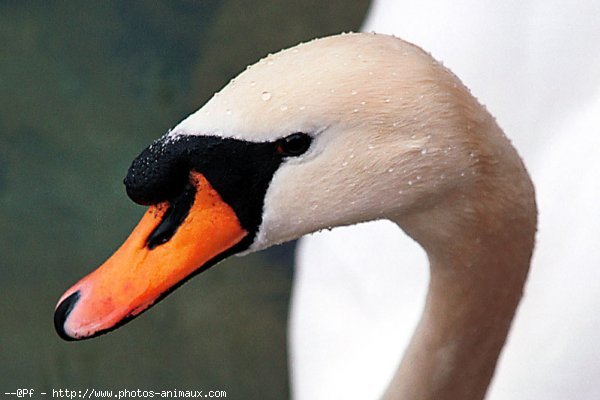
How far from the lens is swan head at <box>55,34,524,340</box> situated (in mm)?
1122

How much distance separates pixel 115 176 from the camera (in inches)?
118

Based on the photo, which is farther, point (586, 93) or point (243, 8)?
point (243, 8)

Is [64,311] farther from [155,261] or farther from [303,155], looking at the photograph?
[303,155]

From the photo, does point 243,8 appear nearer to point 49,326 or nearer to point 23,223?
point 23,223

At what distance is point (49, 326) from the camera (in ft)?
9.44

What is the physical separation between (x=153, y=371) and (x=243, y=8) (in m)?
1.18

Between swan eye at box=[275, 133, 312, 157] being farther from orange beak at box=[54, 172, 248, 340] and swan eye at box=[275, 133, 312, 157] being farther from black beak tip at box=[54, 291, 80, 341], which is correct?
black beak tip at box=[54, 291, 80, 341]

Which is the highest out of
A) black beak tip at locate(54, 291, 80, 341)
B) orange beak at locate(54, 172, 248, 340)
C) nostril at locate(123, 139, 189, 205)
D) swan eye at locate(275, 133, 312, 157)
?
swan eye at locate(275, 133, 312, 157)

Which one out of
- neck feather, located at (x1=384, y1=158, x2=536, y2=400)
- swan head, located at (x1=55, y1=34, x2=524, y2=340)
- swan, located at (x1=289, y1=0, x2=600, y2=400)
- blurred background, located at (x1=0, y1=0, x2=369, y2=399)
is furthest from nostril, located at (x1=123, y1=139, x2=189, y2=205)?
blurred background, located at (x1=0, y1=0, x2=369, y2=399)

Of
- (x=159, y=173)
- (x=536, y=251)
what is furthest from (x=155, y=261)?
(x=536, y=251)

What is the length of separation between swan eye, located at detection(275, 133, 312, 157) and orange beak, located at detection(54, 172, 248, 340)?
0.11m

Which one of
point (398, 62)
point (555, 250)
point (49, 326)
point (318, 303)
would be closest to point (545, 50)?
point (555, 250)

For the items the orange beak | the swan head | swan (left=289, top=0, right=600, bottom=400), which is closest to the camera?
the swan head

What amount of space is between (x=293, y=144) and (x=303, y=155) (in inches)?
1.0
